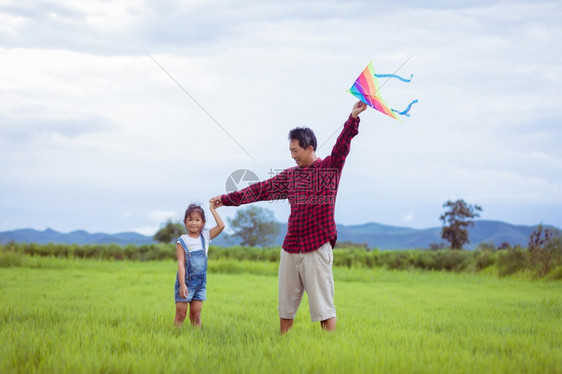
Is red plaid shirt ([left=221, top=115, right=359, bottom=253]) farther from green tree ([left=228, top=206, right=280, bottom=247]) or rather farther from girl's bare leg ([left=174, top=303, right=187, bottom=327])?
green tree ([left=228, top=206, right=280, bottom=247])

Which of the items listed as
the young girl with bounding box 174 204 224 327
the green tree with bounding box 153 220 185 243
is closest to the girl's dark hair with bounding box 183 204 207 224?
the young girl with bounding box 174 204 224 327

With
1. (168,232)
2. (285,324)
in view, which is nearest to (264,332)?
(285,324)

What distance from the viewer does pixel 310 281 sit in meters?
4.54

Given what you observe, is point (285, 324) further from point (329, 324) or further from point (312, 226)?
point (312, 226)

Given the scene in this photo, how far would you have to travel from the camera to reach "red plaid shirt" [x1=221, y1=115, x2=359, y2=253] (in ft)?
14.8

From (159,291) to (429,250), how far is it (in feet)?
32.8

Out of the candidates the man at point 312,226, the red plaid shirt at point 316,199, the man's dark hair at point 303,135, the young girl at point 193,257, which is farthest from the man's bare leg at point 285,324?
the man's dark hair at point 303,135

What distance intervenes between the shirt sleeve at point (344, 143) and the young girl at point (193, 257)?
4.80 feet

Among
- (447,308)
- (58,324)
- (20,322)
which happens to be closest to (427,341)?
(447,308)

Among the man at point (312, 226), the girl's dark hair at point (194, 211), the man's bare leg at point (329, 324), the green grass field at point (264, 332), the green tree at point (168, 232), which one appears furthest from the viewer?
the green tree at point (168, 232)

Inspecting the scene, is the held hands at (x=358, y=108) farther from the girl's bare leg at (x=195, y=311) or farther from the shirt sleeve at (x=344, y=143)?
the girl's bare leg at (x=195, y=311)

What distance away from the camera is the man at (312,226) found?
4527 mm

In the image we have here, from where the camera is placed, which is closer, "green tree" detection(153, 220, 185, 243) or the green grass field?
the green grass field

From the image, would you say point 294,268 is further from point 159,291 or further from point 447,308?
point 159,291
